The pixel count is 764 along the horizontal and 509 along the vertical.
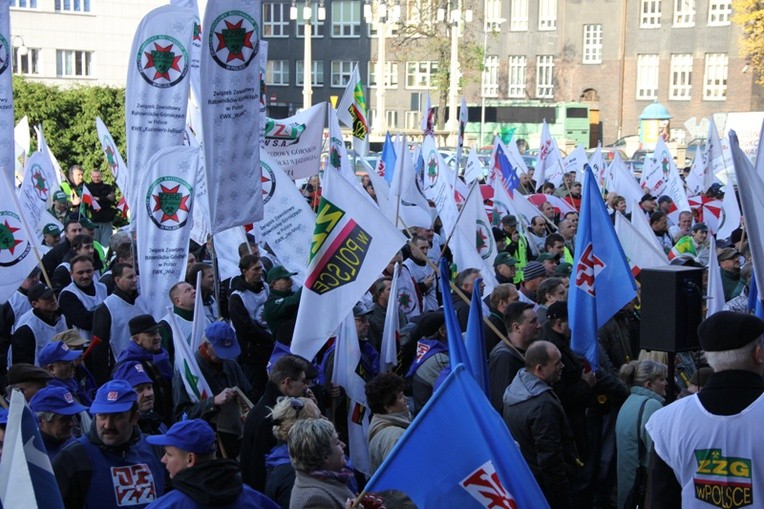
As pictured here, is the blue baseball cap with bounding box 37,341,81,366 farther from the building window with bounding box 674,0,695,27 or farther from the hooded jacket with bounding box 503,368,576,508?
the building window with bounding box 674,0,695,27

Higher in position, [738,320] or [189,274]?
[738,320]

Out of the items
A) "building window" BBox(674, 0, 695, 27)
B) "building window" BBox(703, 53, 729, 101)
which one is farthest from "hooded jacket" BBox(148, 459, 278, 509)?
"building window" BBox(674, 0, 695, 27)

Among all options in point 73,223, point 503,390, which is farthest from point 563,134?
point 503,390

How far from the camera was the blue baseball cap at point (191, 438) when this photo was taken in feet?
15.9

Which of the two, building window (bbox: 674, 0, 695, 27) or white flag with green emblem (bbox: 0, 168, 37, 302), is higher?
building window (bbox: 674, 0, 695, 27)

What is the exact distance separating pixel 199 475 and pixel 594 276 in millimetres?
4390

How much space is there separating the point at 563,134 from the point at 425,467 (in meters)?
53.8

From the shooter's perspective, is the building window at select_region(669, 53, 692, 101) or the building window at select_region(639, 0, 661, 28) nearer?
the building window at select_region(669, 53, 692, 101)

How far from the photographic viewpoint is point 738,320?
423cm

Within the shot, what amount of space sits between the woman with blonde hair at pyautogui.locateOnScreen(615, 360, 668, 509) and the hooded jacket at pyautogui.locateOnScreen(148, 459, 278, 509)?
2.84 meters

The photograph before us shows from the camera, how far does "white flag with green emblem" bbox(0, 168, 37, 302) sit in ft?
29.7

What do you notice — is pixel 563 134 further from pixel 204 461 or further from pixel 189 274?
pixel 204 461

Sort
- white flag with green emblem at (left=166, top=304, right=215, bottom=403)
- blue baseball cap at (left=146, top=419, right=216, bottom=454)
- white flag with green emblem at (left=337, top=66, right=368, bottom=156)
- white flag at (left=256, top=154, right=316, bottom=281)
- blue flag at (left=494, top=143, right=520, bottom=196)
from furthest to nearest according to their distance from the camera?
blue flag at (left=494, top=143, right=520, bottom=196)
white flag with green emblem at (left=337, top=66, right=368, bottom=156)
white flag at (left=256, top=154, right=316, bottom=281)
white flag with green emblem at (left=166, top=304, right=215, bottom=403)
blue baseball cap at (left=146, top=419, right=216, bottom=454)

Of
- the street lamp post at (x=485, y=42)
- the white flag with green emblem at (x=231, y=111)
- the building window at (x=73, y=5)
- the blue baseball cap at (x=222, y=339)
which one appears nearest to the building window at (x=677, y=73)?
the street lamp post at (x=485, y=42)
